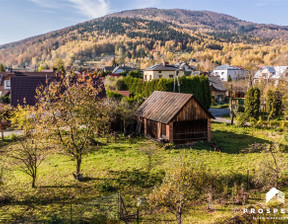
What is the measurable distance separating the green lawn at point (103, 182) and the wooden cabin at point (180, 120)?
1309mm

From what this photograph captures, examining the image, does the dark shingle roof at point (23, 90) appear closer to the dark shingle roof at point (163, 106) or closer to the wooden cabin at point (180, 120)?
the dark shingle roof at point (163, 106)

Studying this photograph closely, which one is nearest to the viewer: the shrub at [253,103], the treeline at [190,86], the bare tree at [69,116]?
the bare tree at [69,116]

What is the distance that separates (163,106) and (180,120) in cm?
284

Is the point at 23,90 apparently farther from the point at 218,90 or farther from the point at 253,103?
the point at 218,90

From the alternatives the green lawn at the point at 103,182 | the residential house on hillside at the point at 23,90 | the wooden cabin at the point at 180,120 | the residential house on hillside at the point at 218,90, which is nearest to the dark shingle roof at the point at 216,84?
the residential house on hillside at the point at 218,90

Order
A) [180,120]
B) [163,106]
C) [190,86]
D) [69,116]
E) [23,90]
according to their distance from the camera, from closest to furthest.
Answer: [69,116] < [180,120] < [163,106] < [23,90] < [190,86]

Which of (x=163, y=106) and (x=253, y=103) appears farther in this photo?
(x=253, y=103)

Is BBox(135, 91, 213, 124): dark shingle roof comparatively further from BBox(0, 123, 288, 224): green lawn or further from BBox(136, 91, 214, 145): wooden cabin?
BBox(0, 123, 288, 224): green lawn

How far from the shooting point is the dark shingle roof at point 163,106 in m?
22.4

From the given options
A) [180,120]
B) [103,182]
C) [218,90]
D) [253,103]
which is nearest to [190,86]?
[253,103]

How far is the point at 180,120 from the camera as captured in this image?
22.4 meters

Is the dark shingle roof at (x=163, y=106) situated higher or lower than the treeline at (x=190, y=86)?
lower

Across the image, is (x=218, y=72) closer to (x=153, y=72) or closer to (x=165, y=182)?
(x=153, y=72)

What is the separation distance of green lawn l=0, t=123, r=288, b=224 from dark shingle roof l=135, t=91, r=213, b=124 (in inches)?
114
